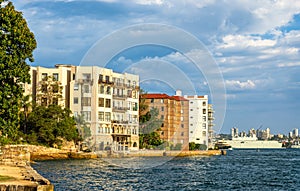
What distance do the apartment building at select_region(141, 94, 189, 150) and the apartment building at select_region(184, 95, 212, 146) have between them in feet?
71.6

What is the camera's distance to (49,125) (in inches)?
3516

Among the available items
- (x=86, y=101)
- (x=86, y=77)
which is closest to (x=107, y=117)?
(x=86, y=101)

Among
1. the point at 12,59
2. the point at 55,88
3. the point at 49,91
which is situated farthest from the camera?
the point at 49,91

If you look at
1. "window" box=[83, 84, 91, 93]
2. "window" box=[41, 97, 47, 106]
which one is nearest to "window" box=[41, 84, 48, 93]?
"window" box=[41, 97, 47, 106]

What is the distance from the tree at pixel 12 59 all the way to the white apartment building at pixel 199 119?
109m

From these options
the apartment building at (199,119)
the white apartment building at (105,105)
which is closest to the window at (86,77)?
the white apartment building at (105,105)

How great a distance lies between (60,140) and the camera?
3602 inches

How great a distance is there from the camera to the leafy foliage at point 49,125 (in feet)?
290

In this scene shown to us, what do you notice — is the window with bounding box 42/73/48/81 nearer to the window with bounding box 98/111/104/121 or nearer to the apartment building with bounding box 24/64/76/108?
the apartment building with bounding box 24/64/76/108

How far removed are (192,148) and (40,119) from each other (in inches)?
2115

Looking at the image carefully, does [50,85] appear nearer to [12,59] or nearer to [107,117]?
[107,117]

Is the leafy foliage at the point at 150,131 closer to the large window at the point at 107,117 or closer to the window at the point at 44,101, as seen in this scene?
the large window at the point at 107,117

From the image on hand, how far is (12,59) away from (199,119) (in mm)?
113623

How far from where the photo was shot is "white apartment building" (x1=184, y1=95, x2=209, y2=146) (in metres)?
150
